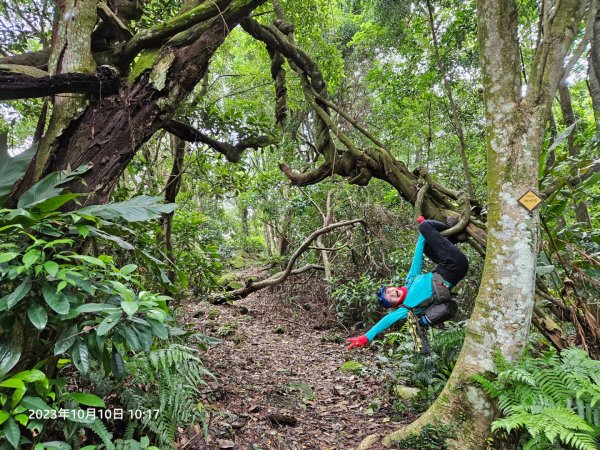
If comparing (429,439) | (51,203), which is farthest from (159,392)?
(429,439)

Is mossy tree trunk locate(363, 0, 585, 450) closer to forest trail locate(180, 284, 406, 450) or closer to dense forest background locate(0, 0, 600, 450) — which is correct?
dense forest background locate(0, 0, 600, 450)

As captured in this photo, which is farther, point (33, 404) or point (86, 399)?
point (86, 399)

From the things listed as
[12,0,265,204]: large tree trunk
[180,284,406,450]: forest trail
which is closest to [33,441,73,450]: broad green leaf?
[180,284,406,450]: forest trail

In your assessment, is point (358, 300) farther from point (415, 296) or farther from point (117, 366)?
point (117, 366)

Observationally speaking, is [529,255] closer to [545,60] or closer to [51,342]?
[545,60]

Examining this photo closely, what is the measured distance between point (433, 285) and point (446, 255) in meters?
0.37

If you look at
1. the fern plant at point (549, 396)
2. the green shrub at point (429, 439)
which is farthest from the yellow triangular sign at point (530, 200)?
the green shrub at point (429, 439)

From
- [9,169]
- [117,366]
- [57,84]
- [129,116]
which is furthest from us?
[129,116]

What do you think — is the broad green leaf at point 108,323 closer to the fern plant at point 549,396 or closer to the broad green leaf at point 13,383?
the broad green leaf at point 13,383

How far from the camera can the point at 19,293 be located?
169 cm

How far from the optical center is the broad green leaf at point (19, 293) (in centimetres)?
165

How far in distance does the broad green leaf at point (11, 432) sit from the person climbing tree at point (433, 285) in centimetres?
319

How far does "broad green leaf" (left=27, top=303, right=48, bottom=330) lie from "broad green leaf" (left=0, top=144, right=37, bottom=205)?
3.68ft

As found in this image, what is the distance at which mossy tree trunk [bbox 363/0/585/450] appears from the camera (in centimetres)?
285
